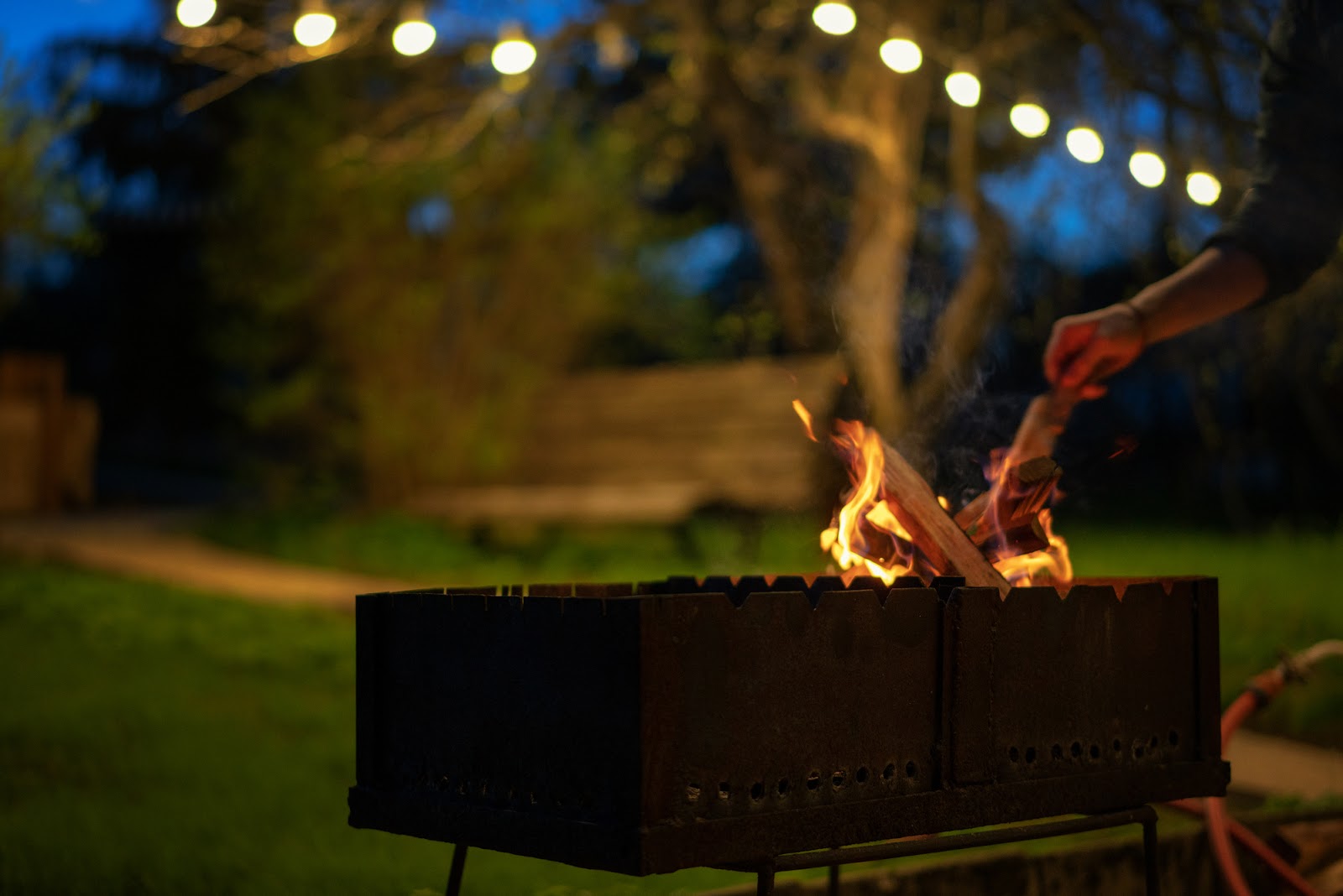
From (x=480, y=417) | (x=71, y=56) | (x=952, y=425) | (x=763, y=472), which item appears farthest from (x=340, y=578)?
(x=71, y=56)

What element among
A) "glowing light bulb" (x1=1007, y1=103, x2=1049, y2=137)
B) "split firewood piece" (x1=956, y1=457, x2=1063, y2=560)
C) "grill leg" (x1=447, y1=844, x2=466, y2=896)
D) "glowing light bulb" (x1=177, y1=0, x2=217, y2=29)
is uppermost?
"glowing light bulb" (x1=177, y1=0, x2=217, y2=29)

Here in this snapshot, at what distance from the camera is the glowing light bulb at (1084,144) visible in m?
4.58

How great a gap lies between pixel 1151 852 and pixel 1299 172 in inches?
56.5

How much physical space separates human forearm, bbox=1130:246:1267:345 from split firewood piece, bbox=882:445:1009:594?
2.30 ft

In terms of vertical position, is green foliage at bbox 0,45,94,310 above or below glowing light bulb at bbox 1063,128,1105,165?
above

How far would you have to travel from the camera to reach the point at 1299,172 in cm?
308

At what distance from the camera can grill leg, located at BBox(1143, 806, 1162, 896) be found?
264 centimetres

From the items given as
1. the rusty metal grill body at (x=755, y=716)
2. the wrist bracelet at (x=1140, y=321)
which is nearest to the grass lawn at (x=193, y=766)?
the rusty metal grill body at (x=755, y=716)

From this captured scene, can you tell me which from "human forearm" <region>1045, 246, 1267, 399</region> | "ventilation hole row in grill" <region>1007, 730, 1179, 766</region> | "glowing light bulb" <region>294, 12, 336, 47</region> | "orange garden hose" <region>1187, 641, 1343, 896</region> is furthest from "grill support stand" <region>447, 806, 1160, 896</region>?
"glowing light bulb" <region>294, 12, 336, 47</region>

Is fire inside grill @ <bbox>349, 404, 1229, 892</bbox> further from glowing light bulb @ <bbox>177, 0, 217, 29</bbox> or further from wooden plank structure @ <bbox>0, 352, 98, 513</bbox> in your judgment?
wooden plank structure @ <bbox>0, 352, 98, 513</bbox>

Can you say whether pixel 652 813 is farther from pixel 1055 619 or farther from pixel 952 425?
pixel 952 425

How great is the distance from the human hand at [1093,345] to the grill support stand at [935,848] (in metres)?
0.91

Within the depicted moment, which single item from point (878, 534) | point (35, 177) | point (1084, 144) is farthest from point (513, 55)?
Result: point (35, 177)

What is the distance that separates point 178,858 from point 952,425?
87.5 inches
